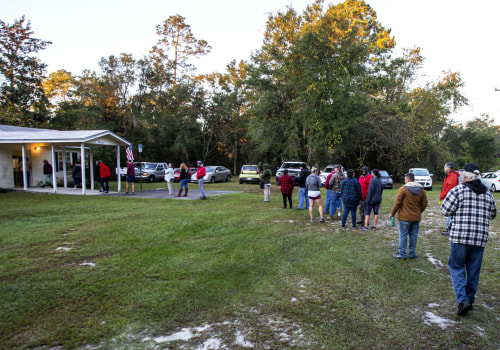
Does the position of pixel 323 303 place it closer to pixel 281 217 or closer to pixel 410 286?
pixel 410 286

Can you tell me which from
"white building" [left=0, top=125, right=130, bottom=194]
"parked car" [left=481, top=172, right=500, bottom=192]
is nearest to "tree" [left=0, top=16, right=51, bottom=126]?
"white building" [left=0, top=125, right=130, bottom=194]

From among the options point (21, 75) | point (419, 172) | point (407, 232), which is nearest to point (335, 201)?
point (407, 232)

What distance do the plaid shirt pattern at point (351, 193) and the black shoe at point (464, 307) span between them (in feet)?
15.4

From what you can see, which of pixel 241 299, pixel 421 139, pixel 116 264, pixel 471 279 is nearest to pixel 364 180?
pixel 471 279

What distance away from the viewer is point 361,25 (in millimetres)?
27938

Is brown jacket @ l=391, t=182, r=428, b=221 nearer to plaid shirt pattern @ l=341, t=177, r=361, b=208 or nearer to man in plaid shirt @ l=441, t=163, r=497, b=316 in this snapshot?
man in plaid shirt @ l=441, t=163, r=497, b=316

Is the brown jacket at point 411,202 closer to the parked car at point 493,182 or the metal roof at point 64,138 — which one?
the metal roof at point 64,138

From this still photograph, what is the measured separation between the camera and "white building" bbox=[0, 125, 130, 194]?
16859mm

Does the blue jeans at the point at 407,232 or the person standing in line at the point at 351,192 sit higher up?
the person standing in line at the point at 351,192

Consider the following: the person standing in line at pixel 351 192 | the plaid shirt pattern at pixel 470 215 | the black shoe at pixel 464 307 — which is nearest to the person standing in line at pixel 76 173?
the person standing in line at pixel 351 192

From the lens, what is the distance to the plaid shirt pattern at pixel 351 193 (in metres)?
8.38

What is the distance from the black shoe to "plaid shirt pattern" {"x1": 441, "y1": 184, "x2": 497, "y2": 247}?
0.68 m

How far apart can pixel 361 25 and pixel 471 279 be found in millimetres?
28869

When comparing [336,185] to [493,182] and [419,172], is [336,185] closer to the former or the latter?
[419,172]
